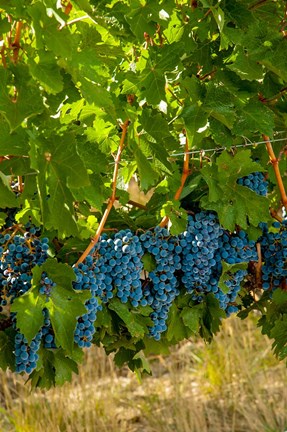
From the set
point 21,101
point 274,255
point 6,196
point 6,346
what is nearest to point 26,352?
point 6,346

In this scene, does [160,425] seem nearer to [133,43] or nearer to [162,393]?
[162,393]

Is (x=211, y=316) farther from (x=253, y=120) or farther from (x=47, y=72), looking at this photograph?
(x=47, y=72)

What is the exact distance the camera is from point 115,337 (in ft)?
5.84

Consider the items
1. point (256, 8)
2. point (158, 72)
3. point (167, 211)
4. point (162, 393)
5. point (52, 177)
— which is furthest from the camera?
point (162, 393)

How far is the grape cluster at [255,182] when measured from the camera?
185 cm

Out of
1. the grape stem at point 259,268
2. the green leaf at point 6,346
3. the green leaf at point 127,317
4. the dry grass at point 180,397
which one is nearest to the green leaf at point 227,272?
the grape stem at point 259,268

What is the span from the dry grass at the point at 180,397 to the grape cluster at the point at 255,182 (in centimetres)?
224

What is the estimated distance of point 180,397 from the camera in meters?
4.23

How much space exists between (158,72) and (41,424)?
2705 millimetres

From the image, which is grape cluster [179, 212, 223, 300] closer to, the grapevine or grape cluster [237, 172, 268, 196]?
the grapevine

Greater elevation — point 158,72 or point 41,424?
point 158,72

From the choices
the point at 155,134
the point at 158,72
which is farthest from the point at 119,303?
the point at 158,72

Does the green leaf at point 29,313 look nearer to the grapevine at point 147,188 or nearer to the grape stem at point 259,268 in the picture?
the grapevine at point 147,188

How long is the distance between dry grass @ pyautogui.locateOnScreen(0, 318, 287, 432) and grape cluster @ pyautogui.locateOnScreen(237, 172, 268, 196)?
224 cm
